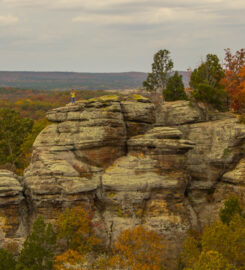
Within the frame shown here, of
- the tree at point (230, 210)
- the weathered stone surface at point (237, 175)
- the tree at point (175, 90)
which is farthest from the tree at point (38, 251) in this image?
the tree at point (175, 90)

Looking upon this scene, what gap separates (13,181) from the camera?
122ft

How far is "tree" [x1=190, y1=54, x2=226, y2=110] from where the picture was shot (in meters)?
46.2

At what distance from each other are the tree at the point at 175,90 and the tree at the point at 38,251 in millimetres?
28700

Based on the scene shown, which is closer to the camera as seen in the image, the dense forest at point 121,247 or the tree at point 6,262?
the dense forest at point 121,247

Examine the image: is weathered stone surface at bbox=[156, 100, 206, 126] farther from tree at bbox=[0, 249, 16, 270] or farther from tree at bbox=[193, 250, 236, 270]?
tree at bbox=[0, 249, 16, 270]

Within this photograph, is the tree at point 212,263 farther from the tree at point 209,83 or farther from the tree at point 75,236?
the tree at point 209,83

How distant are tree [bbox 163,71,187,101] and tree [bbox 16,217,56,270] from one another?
28.7m

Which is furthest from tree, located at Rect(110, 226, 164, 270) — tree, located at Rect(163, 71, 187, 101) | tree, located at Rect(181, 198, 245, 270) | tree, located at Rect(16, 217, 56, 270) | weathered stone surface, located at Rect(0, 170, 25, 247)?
tree, located at Rect(163, 71, 187, 101)

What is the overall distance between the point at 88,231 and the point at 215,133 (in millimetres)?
20316

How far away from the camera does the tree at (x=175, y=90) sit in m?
51.6

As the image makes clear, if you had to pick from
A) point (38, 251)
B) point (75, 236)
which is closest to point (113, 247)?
point (75, 236)

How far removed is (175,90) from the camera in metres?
51.8

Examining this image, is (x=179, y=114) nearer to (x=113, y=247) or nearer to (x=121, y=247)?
(x=113, y=247)

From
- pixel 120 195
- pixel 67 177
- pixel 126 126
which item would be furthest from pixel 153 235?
pixel 126 126
